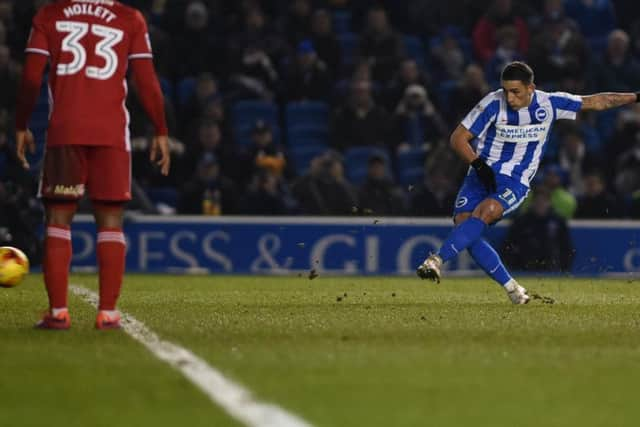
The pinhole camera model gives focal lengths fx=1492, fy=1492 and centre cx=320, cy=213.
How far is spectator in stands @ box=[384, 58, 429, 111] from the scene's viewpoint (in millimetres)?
18984

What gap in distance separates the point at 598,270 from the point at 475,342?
10176 mm

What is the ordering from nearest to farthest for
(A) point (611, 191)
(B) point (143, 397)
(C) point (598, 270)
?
(B) point (143, 397)
(C) point (598, 270)
(A) point (611, 191)

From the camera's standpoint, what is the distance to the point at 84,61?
820 centimetres

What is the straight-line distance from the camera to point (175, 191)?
1848 centimetres

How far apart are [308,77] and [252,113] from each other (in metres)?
0.87

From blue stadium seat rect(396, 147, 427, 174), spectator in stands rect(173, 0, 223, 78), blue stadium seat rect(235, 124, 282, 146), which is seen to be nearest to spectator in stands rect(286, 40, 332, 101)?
blue stadium seat rect(235, 124, 282, 146)

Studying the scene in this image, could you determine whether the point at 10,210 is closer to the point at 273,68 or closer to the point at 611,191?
the point at 273,68

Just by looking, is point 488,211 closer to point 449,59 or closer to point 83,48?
point 83,48

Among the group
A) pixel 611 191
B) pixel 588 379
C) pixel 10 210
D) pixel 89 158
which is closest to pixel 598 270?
pixel 611 191

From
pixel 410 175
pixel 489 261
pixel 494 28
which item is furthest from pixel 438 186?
pixel 489 261

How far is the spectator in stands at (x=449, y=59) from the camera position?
20312mm

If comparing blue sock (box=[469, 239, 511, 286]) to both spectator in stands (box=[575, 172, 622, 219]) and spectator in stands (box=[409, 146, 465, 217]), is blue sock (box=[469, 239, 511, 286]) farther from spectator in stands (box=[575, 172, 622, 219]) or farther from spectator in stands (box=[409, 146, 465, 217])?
spectator in stands (box=[575, 172, 622, 219])

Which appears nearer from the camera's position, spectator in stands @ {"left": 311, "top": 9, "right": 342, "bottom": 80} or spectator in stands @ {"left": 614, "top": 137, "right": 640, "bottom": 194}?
spectator in stands @ {"left": 614, "top": 137, "right": 640, "bottom": 194}

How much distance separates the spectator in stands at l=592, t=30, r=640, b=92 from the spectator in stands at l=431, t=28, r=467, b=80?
6.06 feet
